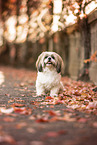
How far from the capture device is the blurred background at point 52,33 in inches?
452

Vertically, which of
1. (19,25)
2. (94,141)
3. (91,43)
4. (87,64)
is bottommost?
(94,141)

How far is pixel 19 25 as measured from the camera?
91.8 feet

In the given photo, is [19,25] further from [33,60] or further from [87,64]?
[87,64]

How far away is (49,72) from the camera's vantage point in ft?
24.3

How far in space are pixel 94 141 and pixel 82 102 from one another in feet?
10.1

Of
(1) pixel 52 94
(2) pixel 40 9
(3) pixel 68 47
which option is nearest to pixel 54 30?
(3) pixel 68 47

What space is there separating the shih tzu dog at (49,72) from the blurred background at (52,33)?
142 cm

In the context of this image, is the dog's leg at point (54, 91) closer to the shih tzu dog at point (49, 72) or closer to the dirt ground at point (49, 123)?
the shih tzu dog at point (49, 72)

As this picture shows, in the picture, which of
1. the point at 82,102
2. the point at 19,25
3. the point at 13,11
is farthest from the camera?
the point at 13,11

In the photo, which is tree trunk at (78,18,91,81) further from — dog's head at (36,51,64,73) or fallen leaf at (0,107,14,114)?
fallen leaf at (0,107,14,114)

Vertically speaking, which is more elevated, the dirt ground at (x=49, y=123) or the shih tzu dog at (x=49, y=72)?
the shih tzu dog at (x=49, y=72)

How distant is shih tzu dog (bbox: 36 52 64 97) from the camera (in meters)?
7.27

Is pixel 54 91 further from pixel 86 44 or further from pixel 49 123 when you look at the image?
pixel 86 44

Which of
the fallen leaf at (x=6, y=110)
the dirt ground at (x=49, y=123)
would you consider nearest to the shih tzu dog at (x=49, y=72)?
the dirt ground at (x=49, y=123)
